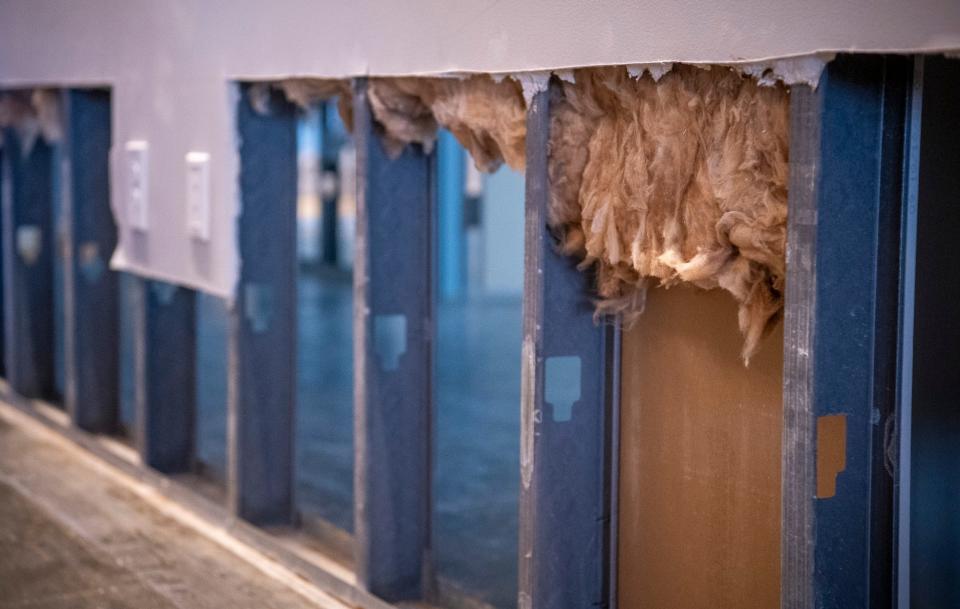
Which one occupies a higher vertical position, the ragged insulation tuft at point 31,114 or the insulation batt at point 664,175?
the ragged insulation tuft at point 31,114

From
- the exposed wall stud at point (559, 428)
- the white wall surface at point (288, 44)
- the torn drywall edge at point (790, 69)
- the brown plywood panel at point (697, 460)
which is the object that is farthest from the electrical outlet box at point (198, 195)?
the torn drywall edge at point (790, 69)

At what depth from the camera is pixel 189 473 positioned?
5645 mm

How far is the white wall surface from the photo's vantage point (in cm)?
255

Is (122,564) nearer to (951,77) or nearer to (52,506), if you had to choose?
(52,506)

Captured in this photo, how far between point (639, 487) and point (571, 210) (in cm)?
74

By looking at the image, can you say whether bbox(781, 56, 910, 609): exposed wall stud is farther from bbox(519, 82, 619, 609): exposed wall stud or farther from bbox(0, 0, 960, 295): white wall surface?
bbox(519, 82, 619, 609): exposed wall stud

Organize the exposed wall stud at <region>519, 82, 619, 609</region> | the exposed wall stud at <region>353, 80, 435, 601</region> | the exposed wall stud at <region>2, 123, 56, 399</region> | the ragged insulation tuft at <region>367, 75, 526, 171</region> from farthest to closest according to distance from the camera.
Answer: the exposed wall stud at <region>2, 123, 56, 399</region> → the exposed wall stud at <region>353, 80, 435, 601</region> → the ragged insulation tuft at <region>367, 75, 526, 171</region> → the exposed wall stud at <region>519, 82, 619, 609</region>

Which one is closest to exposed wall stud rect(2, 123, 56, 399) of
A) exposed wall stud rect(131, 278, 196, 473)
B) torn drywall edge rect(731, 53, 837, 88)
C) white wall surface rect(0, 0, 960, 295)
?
white wall surface rect(0, 0, 960, 295)

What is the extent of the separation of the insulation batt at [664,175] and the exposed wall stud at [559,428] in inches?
2.3

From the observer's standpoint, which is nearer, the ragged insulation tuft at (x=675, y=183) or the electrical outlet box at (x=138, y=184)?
the ragged insulation tuft at (x=675, y=183)

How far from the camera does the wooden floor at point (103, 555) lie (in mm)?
4227

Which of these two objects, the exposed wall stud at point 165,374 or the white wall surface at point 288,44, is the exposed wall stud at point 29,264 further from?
the exposed wall stud at point 165,374

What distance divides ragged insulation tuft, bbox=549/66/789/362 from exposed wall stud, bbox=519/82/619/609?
6cm

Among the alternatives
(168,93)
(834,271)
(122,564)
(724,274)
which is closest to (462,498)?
(122,564)
